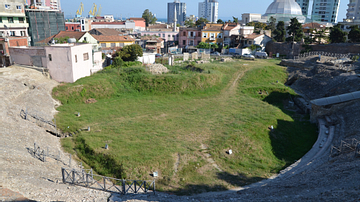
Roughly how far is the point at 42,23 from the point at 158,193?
57907 millimetres

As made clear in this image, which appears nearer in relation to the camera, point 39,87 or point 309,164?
point 309,164

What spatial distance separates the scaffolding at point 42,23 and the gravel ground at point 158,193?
36423mm

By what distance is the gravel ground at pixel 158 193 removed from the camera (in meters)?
12.8

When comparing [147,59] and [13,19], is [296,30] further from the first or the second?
[13,19]

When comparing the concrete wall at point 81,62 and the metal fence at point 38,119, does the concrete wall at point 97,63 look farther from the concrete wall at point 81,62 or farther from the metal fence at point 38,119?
the metal fence at point 38,119

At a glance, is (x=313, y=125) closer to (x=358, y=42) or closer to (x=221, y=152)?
(x=221, y=152)

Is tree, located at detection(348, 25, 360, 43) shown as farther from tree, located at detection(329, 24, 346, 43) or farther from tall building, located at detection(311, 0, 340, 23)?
tall building, located at detection(311, 0, 340, 23)

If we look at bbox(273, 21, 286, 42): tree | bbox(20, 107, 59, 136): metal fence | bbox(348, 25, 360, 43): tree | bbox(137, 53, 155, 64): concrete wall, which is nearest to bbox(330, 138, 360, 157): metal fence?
bbox(20, 107, 59, 136): metal fence

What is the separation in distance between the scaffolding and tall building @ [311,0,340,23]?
12148cm

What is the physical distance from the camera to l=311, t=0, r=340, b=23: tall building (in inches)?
5138

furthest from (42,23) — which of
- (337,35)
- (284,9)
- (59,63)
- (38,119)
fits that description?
(284,9)

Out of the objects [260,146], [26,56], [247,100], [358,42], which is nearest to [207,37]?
[358,42]

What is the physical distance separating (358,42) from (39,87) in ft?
208

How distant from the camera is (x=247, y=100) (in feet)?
109
